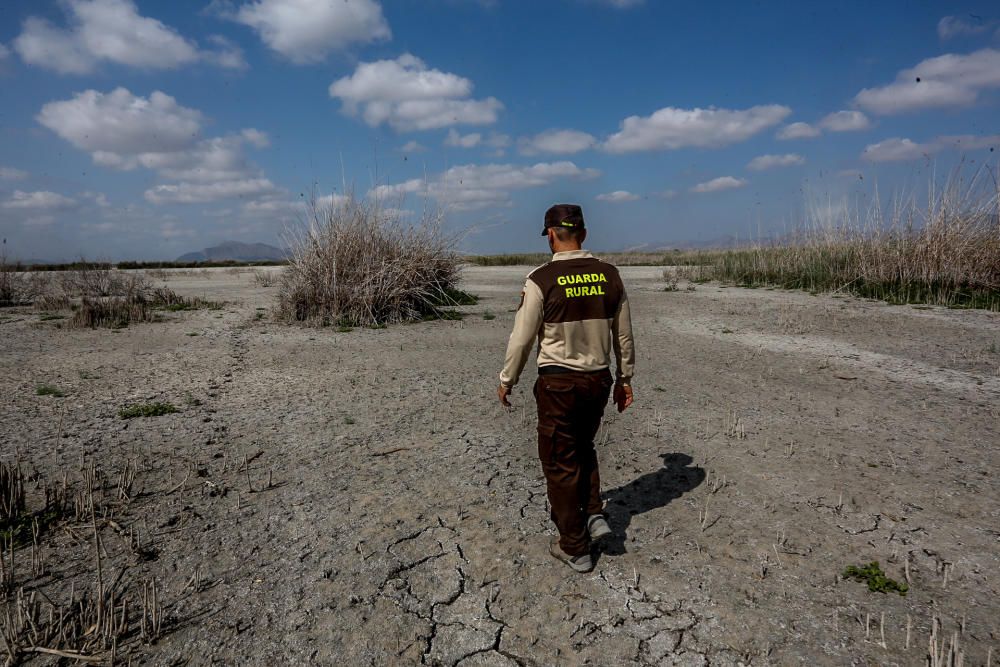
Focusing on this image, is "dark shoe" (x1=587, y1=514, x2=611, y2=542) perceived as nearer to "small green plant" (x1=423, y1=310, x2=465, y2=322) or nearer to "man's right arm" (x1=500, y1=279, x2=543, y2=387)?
"man's right arm" (x1=500, y1=279, x2=543, y2=387)

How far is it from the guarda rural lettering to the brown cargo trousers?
15.3 inches

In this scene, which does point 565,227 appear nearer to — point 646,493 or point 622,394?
point 622,394

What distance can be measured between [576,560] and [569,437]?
23.4 inches

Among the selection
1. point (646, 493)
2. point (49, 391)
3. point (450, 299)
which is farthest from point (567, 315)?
point (450, 299)

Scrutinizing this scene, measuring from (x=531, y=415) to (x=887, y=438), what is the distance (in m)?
2.84

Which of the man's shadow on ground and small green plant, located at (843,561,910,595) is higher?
the man's shadow on ground

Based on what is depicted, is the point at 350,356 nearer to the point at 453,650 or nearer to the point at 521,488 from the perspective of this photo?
the point at 521,488

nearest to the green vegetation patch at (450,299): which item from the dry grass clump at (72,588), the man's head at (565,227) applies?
the dry grass clump at (72,588)

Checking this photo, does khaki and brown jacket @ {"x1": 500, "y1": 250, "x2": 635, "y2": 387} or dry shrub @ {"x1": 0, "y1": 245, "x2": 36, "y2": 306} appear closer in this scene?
khaki and brown jacket @ {"x1": 500, "y1": 250, "x2": 635, "y2": 387}

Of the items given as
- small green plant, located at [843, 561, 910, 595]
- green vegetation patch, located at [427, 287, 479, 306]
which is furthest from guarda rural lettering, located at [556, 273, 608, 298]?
green vegetation patch, located at [427, 287, 479, 306]

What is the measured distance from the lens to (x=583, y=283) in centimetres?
268

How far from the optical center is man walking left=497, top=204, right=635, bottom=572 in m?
2.67

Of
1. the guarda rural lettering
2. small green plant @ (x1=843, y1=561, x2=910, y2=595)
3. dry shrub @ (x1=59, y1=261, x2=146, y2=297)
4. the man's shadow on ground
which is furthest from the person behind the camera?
dry shrub @ (x1=59, y1=261, x2=146, y2=297)

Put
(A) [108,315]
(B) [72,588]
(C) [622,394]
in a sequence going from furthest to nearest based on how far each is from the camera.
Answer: (A) [108,315] < (C) [622,394] < (B) [72,588]
